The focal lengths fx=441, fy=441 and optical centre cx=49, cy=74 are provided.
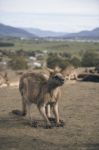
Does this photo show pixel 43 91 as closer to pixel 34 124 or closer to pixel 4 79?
pixel 34 124

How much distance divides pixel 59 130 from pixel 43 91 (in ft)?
2.84

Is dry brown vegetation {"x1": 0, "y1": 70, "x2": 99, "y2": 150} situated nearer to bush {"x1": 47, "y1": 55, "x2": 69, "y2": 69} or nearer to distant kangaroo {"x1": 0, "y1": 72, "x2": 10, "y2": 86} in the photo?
distant kangaroo {"x1": 0, "y1": 72, "x2": 10, "y2": 86}

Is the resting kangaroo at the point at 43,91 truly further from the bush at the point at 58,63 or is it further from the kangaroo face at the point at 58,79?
the bush at the point at 58,63

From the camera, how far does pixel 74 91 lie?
1454 centimetres

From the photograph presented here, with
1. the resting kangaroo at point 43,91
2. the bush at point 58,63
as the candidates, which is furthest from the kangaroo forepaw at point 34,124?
the bush at point 58,63

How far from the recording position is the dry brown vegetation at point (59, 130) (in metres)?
7.51

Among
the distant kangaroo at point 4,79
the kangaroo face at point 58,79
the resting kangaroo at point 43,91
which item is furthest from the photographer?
the distant kangaroo at point 4,79

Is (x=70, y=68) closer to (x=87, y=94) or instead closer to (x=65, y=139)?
(x=87, y=94)

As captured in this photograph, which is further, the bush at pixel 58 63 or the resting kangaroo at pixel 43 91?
the bush at pixel 58 63

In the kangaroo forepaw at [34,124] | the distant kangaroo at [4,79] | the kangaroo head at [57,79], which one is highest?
the kangaroo head at [57,79]

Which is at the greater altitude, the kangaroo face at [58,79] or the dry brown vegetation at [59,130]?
the kangaroo face at [58,79]

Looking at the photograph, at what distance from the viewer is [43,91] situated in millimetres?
8852

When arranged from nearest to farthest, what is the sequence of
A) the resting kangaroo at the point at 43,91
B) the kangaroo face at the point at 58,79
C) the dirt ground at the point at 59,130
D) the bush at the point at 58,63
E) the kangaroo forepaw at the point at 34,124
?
the dirt ground at the point at 59,130 → the kangaroo face at the point at 58,79 → the resting kangaroo at the point at 43,91 → the kangaroo forepaw at the point at 34,124 → the bush at the point at 58,63

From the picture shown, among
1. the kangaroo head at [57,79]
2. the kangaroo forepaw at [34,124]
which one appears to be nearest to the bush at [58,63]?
the kangaroo forepaw at [34,124]
